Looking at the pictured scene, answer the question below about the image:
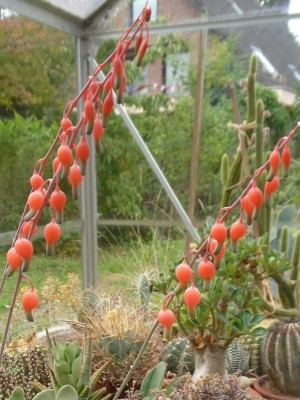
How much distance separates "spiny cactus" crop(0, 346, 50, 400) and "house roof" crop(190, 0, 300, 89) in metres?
2.45

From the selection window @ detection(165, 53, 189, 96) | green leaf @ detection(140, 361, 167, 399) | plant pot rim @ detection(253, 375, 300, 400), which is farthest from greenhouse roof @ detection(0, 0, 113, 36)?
green leaf @ detection(140, 361, 167, 399)

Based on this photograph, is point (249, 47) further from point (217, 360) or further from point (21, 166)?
point (217, 360)

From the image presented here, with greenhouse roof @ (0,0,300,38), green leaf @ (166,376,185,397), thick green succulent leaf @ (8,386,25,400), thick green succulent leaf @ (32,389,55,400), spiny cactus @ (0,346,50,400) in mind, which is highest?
greenhouse roof @ (0,0,300,38)

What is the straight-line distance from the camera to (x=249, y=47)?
13.6ft

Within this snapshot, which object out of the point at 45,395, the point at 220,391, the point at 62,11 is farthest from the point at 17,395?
the point at 62,11

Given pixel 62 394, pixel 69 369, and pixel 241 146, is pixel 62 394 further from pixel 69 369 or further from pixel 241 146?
pixel 241 146

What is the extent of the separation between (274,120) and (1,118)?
166 cm

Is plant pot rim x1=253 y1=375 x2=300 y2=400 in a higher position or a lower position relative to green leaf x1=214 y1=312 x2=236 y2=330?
lower

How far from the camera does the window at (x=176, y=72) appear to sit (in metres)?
4.35

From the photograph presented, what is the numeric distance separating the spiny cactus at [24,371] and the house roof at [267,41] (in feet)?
8.05

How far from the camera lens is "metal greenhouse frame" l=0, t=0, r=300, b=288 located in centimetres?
394

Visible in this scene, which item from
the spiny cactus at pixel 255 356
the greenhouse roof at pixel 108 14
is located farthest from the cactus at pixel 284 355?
the greenhouse roof at pixel 108 14

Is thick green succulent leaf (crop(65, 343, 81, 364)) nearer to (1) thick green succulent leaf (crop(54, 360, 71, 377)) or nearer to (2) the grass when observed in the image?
(1) thick green succulent leaf (crop(54, 360, 71, 377))

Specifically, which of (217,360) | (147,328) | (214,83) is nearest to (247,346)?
(147,328)
